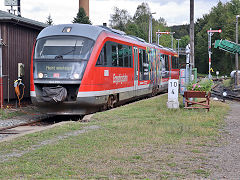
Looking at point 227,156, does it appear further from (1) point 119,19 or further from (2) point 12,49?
(1) point 119,19

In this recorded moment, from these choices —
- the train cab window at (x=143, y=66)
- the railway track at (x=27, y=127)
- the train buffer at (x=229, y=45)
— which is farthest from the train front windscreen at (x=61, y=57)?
the train buffer at (x=229, y=45)

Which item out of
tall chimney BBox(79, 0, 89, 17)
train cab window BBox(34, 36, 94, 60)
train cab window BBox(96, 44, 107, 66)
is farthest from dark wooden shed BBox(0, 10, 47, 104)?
tall chimney BBox(79, 0, 89, 17)

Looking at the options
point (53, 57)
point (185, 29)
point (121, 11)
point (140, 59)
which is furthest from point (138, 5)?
point (53, 57)

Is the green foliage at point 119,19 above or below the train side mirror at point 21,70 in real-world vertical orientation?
above

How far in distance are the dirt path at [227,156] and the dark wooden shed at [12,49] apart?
9.65m

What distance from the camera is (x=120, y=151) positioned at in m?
7.23

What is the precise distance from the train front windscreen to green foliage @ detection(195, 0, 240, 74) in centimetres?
6787

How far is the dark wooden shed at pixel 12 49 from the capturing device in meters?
16.4

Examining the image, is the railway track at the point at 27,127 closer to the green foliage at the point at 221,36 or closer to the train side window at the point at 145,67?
the train side window at the point at 145,67

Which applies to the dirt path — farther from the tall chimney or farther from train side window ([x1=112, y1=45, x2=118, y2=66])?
the tall chimney

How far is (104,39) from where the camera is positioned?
1419cm

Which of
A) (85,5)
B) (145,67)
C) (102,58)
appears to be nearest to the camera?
(102,58)

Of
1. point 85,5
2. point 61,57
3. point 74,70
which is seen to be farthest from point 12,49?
point 85,5

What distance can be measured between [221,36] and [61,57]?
74266mm
